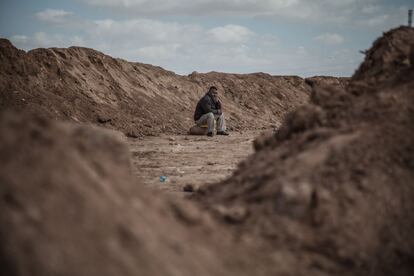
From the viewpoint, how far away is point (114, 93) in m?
17.8

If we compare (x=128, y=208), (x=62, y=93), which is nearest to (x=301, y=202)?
(x=128, y=208)

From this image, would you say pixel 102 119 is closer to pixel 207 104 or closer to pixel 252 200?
pixel 207 104

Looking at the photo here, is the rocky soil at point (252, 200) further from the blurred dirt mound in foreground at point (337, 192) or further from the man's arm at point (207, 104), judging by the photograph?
the man's arm at point (207, 104)

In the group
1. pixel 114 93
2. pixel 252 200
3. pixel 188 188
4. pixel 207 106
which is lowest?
pixel 188 188

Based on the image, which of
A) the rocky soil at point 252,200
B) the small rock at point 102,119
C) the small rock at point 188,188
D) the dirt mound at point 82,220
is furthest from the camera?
the small rock at point 102,119

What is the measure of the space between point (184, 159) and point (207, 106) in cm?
461

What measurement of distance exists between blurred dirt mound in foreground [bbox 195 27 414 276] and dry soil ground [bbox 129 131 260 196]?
2516 millimetres

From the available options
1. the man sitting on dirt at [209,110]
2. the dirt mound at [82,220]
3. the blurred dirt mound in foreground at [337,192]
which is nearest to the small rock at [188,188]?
the blurred dirt mound in foreground at [337,192]

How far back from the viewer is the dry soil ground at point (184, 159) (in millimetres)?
7407

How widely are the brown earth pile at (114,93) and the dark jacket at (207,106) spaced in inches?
77.3

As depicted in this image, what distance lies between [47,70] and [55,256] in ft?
49.3

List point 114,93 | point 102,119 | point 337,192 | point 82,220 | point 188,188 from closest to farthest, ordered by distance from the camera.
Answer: point 82,220 < point 337,192 < point 188,188 < point 102,119 < point 114,93

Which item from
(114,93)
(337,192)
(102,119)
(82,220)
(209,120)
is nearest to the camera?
(82,220)

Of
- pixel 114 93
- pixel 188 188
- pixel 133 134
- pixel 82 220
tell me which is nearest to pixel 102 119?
pixel 133 134
